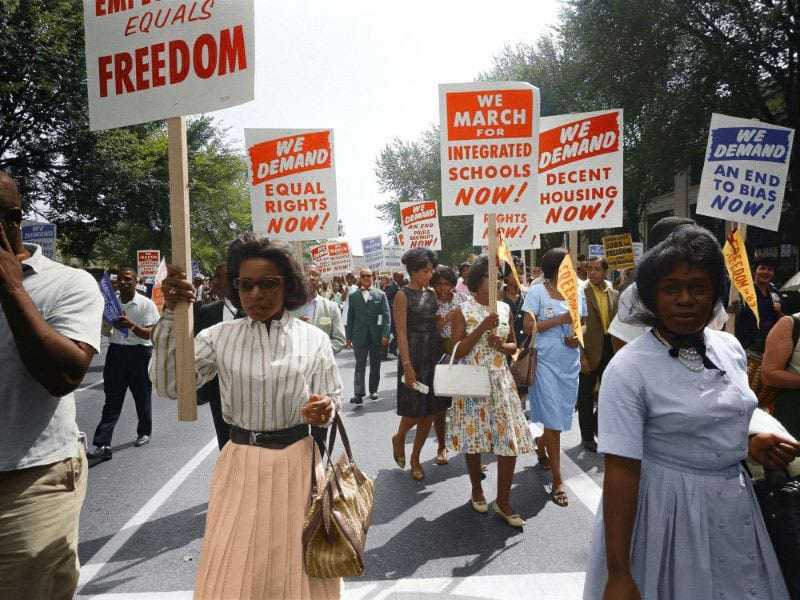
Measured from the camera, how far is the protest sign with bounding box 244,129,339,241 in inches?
250

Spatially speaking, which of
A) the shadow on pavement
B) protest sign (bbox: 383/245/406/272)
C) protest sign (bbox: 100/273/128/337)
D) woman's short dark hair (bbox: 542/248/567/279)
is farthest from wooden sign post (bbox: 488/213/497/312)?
protest sign (bbox: 383/245/406/272)

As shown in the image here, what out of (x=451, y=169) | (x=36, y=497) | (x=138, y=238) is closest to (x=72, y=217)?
(x=138, y=238)

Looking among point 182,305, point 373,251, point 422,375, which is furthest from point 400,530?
point 373,251

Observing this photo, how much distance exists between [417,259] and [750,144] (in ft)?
10.9

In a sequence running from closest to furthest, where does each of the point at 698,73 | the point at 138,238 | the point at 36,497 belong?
the point at 36,497 → the point at 698,73 → the point at 138,238

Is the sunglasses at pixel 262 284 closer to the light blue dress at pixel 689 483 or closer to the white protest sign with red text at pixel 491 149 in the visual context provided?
the light blue dress at pixel 689 483

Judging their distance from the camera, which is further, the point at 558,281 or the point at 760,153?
the point at 760,153

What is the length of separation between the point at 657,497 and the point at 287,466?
133cm

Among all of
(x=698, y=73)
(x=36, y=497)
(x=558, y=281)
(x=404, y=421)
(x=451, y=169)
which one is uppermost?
(x=698, y=73)

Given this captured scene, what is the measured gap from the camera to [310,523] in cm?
229

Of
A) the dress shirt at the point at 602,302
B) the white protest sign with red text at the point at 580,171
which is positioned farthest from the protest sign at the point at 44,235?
the dress shirt at the point at 602,302

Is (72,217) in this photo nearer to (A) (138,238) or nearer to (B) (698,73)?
(A) (138,238)

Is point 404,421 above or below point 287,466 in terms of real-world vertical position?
below

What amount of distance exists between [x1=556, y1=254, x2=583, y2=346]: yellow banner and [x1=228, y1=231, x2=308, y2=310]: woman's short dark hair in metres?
2.87
